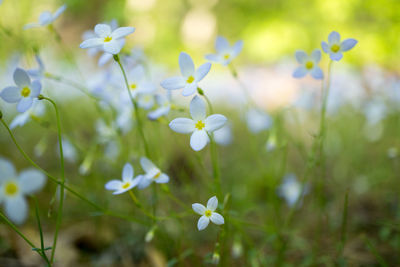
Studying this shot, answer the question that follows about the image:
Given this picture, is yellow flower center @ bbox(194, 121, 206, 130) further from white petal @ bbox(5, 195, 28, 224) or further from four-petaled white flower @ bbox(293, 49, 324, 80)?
white petal @ bbox(5, 195, 28, 224)

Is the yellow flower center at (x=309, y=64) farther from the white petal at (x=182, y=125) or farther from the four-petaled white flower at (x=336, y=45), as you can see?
the white petal at (x=182, y=125)

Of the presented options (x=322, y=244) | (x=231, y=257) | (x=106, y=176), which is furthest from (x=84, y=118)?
(x=322, y=244)

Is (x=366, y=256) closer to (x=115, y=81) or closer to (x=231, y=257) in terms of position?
(x=231, y=257)

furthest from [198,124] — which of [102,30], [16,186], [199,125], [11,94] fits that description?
[16,186]

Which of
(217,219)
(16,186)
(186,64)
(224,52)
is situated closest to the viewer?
(217,219)

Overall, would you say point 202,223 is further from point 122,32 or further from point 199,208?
point 122,32
